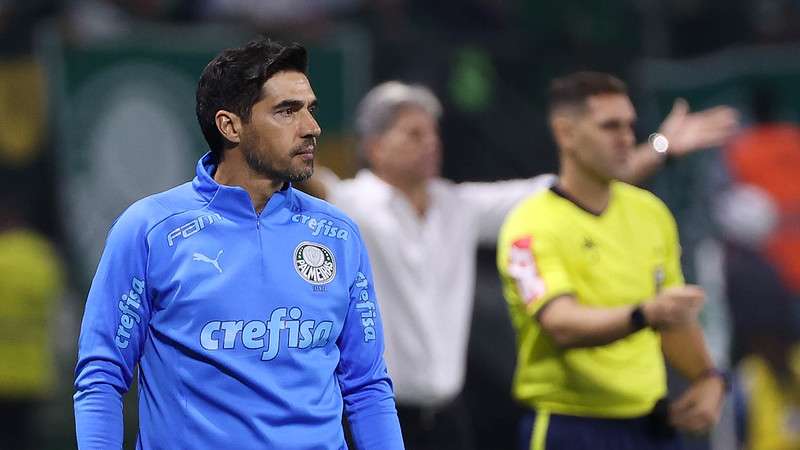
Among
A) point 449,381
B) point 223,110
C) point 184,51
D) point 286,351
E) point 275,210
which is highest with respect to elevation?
point 184,51

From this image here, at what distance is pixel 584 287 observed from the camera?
5.25m

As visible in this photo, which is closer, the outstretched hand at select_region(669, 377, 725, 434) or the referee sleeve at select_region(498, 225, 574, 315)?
the referee sleeve at select_region(498, 225, 574, 315)

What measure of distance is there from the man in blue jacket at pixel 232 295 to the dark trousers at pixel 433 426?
247 cm

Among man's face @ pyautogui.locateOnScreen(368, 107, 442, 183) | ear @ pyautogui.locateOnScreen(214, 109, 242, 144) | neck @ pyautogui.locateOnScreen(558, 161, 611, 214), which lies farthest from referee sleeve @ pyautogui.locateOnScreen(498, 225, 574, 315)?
ear @ pyautogui.locateOnScreen(214, 109, 242, 144)

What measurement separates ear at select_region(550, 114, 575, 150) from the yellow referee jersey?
239 millimetres

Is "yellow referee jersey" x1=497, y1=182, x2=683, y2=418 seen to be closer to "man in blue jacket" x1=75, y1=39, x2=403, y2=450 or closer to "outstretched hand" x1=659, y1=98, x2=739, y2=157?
"outstretched hand" x1=659, y1=98, x2=739, y2=157

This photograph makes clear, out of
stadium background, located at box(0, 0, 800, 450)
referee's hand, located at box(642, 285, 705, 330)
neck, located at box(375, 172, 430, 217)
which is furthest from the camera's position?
stadium background, located at box(0, 0, 800, 450)

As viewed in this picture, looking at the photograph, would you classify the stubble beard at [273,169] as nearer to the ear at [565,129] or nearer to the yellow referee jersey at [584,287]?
the yellow referee jersey at [584,287]

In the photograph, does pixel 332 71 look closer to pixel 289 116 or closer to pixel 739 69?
pixel 739 69

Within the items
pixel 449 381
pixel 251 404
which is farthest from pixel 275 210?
pixel 449 381

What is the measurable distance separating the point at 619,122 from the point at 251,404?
2.37 meters

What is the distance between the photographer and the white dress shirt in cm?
618

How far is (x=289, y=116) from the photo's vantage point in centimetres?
366

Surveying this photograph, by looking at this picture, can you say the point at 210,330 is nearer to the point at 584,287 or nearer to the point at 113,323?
the point at 113,323
